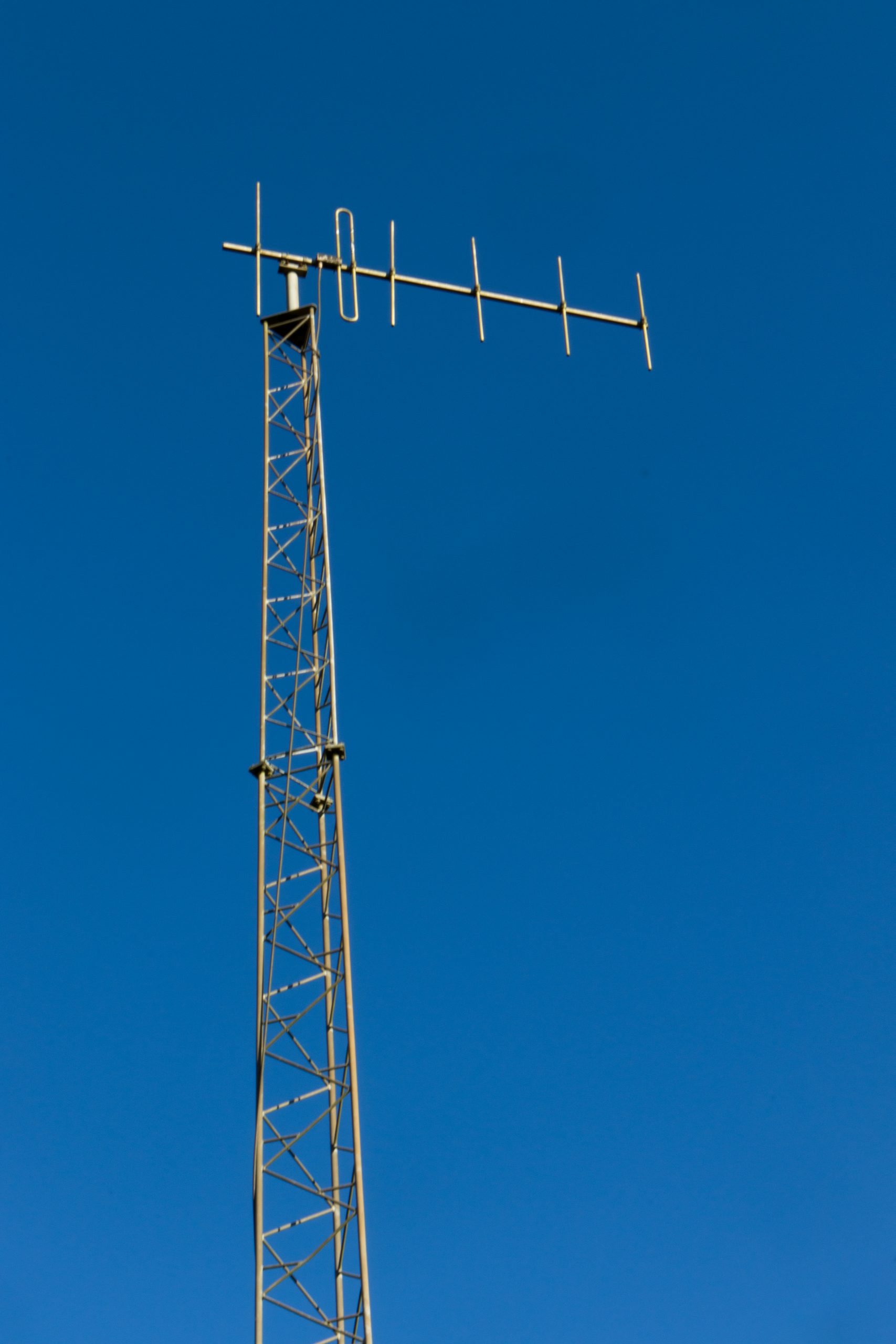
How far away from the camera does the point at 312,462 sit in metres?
35.4

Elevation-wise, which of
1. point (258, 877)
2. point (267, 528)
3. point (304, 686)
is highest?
point (267, 528)

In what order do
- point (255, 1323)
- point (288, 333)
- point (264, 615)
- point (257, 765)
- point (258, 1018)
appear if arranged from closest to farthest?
point (255, 1323)
point (258, 1018)
point (257, 765)
point (264, 615)
point (288, 333)

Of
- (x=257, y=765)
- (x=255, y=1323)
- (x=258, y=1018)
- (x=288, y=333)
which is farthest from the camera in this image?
(x=288, y=333)

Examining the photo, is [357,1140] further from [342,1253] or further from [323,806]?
[323,806]

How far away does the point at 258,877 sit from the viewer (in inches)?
1219

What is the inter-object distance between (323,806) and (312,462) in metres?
7.37

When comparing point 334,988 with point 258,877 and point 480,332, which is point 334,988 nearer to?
point 258,877

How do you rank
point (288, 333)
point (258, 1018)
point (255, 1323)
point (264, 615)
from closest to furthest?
point (255, 1323), point (258, 1018), point (264, 615), point (288, 333)

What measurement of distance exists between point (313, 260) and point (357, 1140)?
695 inches

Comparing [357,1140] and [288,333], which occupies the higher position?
[288,333]

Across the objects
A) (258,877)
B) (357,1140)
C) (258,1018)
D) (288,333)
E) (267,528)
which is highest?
(288,333)

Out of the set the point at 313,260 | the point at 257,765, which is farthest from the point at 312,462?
the point at 257,765

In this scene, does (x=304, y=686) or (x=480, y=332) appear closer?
(x=304, y=686)

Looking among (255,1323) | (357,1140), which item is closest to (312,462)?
(357,1140)
